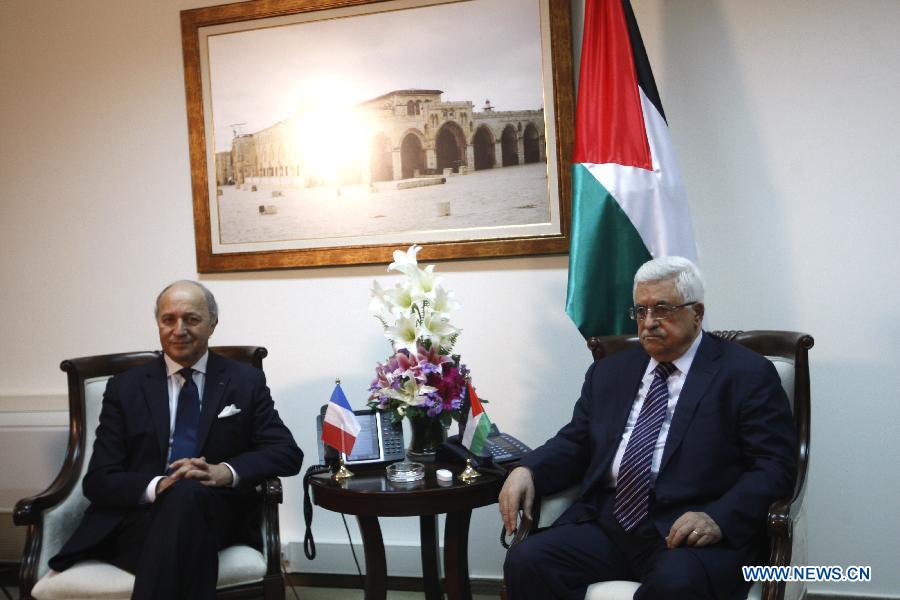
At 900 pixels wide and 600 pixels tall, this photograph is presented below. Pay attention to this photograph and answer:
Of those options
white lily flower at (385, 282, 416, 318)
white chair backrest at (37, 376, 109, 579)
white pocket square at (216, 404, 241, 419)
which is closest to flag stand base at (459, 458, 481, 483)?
white lily flower at (385, 282, 416, 318)

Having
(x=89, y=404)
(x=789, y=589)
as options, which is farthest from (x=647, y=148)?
(x=89, y=404)

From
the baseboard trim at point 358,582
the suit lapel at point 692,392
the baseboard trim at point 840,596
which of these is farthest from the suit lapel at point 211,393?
the baseboard trim at point 840,596

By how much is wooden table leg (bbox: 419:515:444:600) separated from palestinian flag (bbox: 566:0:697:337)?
0.89 metres

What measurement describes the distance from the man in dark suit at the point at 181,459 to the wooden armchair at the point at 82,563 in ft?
0.20

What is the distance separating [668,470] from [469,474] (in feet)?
2.12

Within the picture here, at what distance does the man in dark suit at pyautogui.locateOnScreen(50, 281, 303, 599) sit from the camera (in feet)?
8.11

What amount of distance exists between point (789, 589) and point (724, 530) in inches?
9.7

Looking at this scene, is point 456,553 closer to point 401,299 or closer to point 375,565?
point 375,565

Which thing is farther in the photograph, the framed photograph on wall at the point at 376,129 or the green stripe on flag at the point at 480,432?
the framed photograph on wall at the point at 376,129

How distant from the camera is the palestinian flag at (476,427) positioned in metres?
2.69

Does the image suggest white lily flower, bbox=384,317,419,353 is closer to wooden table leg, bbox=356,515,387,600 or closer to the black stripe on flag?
wooden table leg, bbox=356,515,387,600

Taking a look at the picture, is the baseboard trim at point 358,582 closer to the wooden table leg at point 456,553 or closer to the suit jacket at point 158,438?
the wooden table leg at point 456,553

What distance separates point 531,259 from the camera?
354 cm

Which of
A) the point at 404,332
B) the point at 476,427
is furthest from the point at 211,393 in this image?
the point at 476,427
